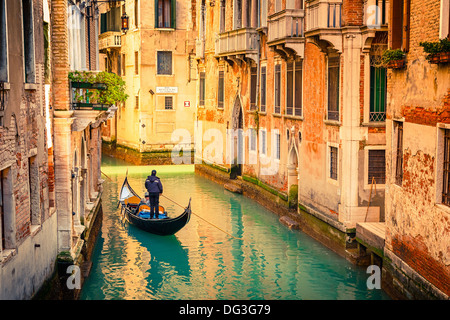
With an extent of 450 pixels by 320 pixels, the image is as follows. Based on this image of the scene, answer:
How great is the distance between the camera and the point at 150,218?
14.9 meters

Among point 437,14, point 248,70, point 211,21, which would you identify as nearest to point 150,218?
point 248,70

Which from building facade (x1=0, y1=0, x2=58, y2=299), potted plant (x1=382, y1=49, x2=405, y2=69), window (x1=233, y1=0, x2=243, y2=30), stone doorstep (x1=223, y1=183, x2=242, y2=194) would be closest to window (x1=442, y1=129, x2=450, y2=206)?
potted plant (x1=382, y1=49, x2=405, y2=69)

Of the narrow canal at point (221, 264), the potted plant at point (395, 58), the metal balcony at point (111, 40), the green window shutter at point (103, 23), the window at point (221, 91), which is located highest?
the green window shutter at point (103, 23)

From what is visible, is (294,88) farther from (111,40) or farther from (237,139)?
(111,40)

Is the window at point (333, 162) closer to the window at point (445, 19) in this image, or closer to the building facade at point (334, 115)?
the building facade at point (334, 115)

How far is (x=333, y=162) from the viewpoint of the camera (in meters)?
13.8

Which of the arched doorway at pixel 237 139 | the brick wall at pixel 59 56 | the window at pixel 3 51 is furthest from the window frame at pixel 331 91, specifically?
the arched doorway at pixel 237 139

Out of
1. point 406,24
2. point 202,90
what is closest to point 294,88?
point 406,24

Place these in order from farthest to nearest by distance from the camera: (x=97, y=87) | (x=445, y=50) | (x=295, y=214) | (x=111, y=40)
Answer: (x=111, y=40)
(x=295, y=214)
(x=97, y=87)
(x=445, y=50)

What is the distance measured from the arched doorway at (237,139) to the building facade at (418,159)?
38.1ft

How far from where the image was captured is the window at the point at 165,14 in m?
27.6

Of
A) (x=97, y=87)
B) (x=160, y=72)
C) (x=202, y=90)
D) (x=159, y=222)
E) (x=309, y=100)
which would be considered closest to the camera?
(x=97, y=87)

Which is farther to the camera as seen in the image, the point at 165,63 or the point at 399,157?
the point at 165,63

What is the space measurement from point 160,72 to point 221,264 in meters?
16.6
